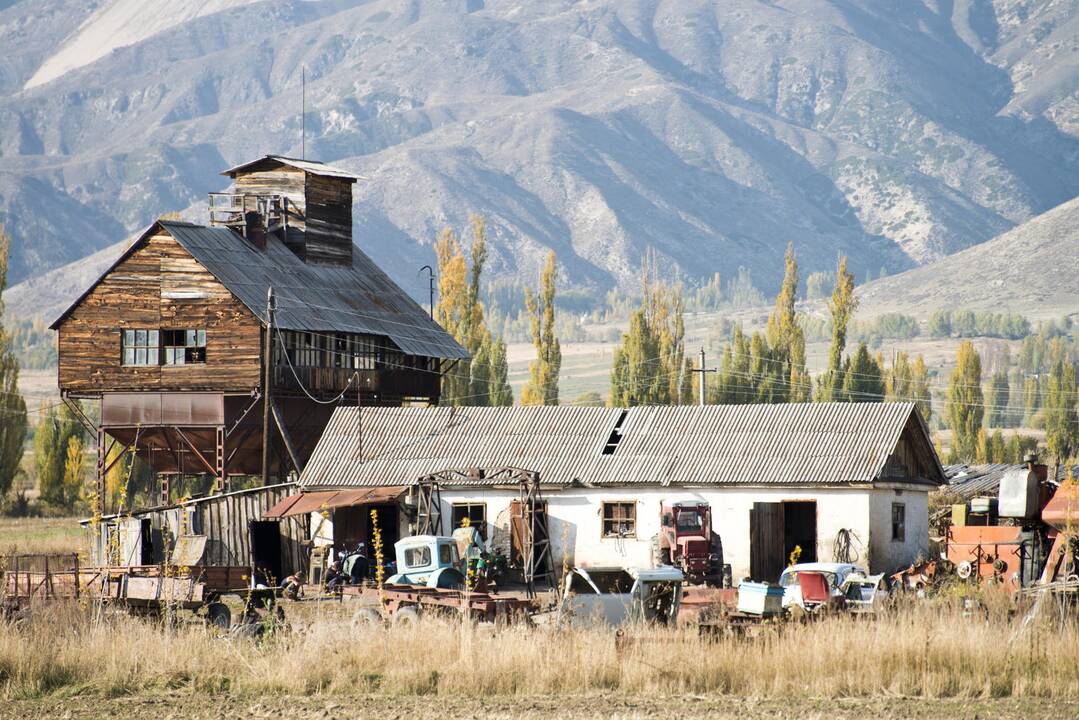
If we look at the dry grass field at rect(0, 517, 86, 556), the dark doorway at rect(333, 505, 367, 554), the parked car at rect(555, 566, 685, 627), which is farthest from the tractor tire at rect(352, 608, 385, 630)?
the dry grass field at rect(0, 517, 86, 556)

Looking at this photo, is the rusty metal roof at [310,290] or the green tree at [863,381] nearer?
the rusty metal roof at [310,290]

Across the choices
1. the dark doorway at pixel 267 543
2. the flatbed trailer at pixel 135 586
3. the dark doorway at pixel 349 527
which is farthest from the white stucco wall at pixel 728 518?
the flatbed trailer at pixel 135 586

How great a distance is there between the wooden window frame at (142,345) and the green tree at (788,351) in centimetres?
4275

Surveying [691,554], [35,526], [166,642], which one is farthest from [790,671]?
[35,526]

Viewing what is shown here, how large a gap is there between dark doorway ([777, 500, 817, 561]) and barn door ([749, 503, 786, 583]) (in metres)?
1.29

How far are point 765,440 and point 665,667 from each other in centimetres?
1898

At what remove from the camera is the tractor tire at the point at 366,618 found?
2553 cm

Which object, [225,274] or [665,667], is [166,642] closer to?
[665,667]

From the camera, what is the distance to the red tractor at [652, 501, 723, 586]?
124 ft

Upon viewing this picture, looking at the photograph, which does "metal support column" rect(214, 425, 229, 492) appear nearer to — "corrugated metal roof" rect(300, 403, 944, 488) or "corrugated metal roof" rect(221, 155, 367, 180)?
"corrugated metal roof" rect(300, 403, 944, 488)

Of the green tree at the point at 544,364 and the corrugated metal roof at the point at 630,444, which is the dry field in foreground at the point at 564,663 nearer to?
the corrugated metal roof at the point at 630,444

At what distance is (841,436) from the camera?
4066 cm

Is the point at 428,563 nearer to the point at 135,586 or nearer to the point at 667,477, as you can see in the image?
the point at 135,586

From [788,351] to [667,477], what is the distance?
54.9 metres
